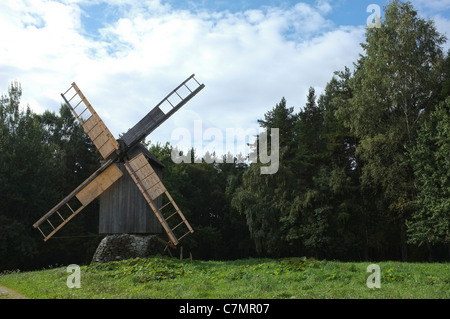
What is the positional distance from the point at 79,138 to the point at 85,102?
18.9 metres

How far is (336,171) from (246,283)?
793 inches

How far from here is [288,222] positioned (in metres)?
33.3

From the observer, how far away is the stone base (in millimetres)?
21812

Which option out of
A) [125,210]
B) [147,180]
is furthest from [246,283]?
[125,210]

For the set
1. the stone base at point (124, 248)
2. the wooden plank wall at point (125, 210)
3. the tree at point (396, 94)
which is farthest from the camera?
the tree at point (396, 94)

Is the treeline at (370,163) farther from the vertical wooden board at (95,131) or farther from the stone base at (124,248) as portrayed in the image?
the vertical wooden board at (95,131)

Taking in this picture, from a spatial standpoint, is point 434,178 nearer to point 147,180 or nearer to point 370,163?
point 370,163

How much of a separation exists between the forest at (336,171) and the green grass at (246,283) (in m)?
8.92

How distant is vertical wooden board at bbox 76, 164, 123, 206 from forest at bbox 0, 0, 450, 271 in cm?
281

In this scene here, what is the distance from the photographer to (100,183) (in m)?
22.5

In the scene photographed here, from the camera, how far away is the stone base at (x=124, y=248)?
71.6 ft

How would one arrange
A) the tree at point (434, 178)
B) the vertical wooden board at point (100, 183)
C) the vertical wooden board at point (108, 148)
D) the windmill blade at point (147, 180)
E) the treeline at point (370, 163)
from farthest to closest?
the treeline at point (370, 163) < the tree at point (434, 178) < the vertical wooden board at point (100, 183) < the vertical wooden board at point (108, 148) < the windmill blade at point (147, 180)

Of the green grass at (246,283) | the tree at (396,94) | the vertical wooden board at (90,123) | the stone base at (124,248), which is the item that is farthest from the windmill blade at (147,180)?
the tree at (396,94)
